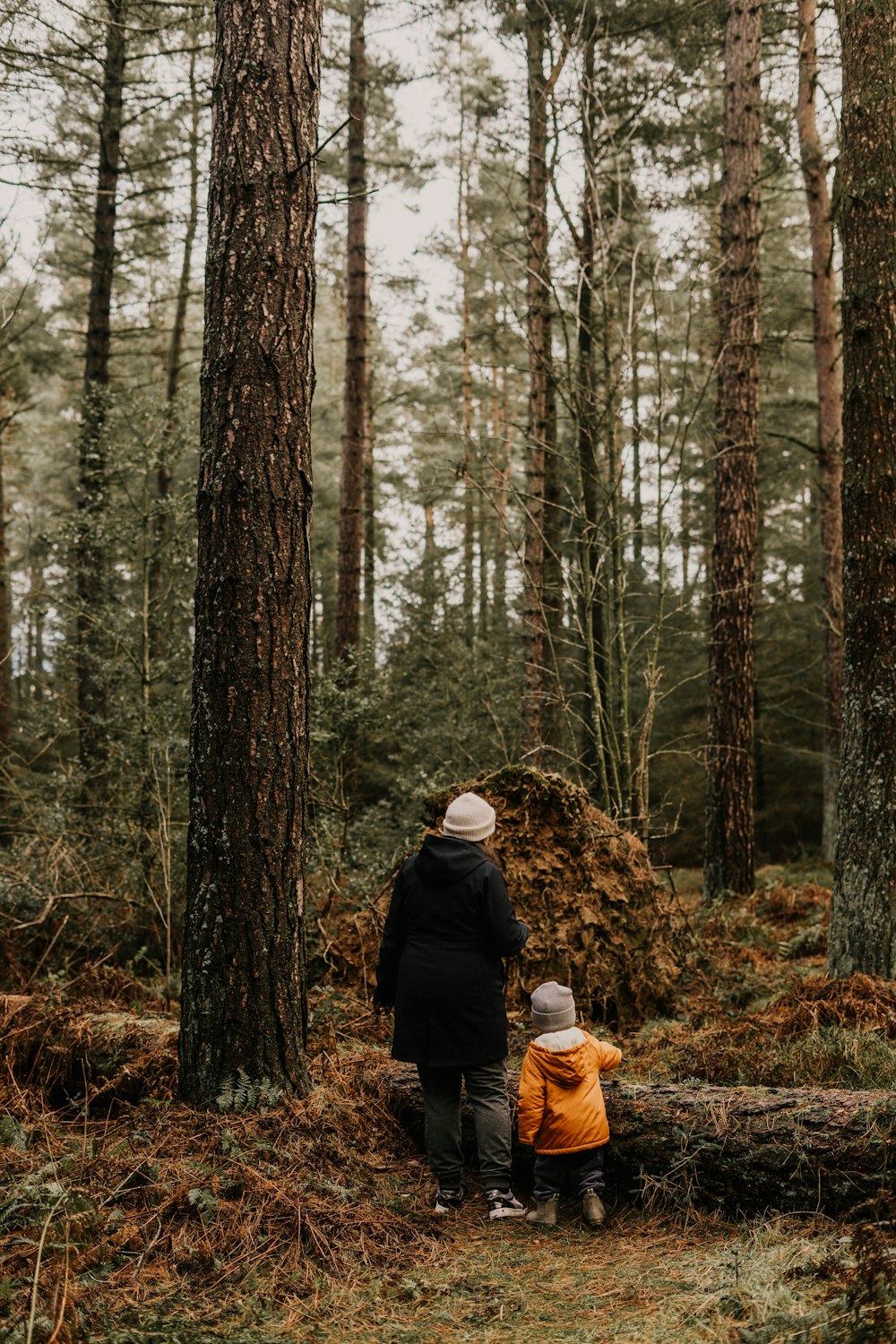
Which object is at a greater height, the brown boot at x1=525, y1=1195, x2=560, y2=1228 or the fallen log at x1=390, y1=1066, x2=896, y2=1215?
the fallen log at x1=390, y1=1066, x2=896, y2=1215

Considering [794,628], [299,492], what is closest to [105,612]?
[299,492]

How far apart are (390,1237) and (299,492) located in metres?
3.26

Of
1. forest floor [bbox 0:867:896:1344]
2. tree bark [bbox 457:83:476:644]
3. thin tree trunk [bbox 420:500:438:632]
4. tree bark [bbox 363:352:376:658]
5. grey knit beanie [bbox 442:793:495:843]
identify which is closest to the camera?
forest floor [bbox 0:867:896:1344]

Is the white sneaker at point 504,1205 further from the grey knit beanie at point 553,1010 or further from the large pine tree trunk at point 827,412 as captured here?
the large pine tree trunk at point 827,412

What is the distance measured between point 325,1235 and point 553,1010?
4.41ft

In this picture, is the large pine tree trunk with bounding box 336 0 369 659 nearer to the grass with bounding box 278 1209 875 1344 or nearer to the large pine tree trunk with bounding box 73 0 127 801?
the large pine tree trunk with bounding box 73 0 127 801

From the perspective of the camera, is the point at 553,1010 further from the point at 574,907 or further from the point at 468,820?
the point at 574,907

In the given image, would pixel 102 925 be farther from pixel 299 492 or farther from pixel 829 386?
pixel 829 386

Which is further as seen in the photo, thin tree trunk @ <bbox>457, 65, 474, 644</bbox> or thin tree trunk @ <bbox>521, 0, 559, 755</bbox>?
thin tree trunk @ <bbox>457, 65, 474, 644</bbox>

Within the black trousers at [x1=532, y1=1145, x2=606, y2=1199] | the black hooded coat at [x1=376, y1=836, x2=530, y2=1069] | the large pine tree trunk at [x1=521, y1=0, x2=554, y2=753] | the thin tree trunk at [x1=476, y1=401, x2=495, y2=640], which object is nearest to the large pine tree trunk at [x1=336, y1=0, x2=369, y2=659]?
the large pine tree trunk at [x1=521, y1=0, x2=554, y2=753]

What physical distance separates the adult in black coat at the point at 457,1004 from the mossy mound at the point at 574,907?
197 centimetres

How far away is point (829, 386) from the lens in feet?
48.4

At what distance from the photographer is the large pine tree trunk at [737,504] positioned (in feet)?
36.8

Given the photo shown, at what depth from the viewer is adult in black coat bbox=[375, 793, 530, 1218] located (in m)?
4.46
